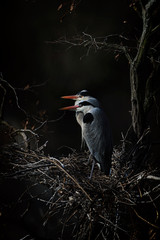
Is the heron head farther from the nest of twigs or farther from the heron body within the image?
the nest of twigs

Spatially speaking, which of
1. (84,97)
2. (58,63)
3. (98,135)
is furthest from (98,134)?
(58,63)

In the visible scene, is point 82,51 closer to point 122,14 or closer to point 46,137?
point 122,14

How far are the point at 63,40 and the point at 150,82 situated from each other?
732 mm

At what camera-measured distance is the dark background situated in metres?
1.85

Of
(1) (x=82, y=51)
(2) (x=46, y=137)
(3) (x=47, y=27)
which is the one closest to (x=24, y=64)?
(3) (x=47, y=27)

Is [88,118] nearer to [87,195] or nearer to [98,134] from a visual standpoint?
[98,134]

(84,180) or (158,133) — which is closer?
(84,180)

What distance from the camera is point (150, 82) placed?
1.47m

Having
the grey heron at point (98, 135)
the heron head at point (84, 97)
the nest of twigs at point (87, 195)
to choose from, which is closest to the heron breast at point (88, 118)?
the grey heron at point (98, 135)

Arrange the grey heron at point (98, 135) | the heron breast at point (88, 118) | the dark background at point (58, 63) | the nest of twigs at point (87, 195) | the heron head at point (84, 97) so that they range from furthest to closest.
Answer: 1. the dark background at point (58, 63)
2. the heron head at point (84, 97)
3. the heron breast at point (88, 118)
4. the grey heron at point (98, 135)
5. the nest of twigs at point (87, 195)

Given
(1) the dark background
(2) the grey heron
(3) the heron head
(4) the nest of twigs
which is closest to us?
(4) the nest of twigs

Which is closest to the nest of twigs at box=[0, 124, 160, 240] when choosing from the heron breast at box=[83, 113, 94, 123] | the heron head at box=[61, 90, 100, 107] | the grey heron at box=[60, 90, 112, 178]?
the grey heron at box=[60, 90, 112, 178]

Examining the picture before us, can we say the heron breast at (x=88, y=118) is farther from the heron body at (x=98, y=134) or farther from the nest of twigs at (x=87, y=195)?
the nest of twigs at (x=87, y=195)

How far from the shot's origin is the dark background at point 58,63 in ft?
6.08
